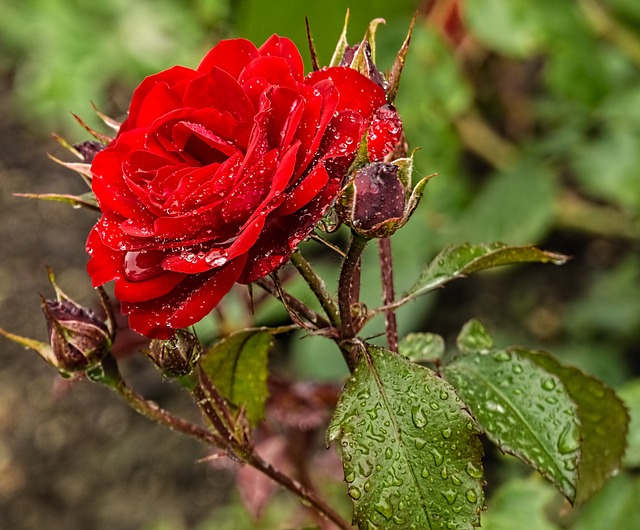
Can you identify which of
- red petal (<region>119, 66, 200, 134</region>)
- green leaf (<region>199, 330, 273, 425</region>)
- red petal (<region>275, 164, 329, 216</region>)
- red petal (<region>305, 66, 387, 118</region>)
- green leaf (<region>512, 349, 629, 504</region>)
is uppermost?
red petal (<region>119, 66, 200, 134</region>)

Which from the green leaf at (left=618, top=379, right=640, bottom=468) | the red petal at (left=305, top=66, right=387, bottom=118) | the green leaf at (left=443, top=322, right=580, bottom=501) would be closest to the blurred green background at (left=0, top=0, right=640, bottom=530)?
the green leaf at (left=618, top=379, right=640, bottom=468)

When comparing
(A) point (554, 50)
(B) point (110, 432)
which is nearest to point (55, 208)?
(B) point (110, 432)

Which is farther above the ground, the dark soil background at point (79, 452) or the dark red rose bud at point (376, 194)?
the dark red rose bud at point (376, 194)

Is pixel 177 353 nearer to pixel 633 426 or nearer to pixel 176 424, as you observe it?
pixel 176 424

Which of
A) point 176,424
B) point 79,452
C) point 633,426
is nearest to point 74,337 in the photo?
point 176,424

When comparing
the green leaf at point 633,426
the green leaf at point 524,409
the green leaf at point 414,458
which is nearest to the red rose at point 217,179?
the green leaf at point 414,458

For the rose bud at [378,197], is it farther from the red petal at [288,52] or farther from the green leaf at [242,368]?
the green leaf at [242,368]

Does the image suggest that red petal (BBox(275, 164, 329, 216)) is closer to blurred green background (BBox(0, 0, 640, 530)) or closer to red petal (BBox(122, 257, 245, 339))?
red petal (BBox(122, 257, 245, 339))
